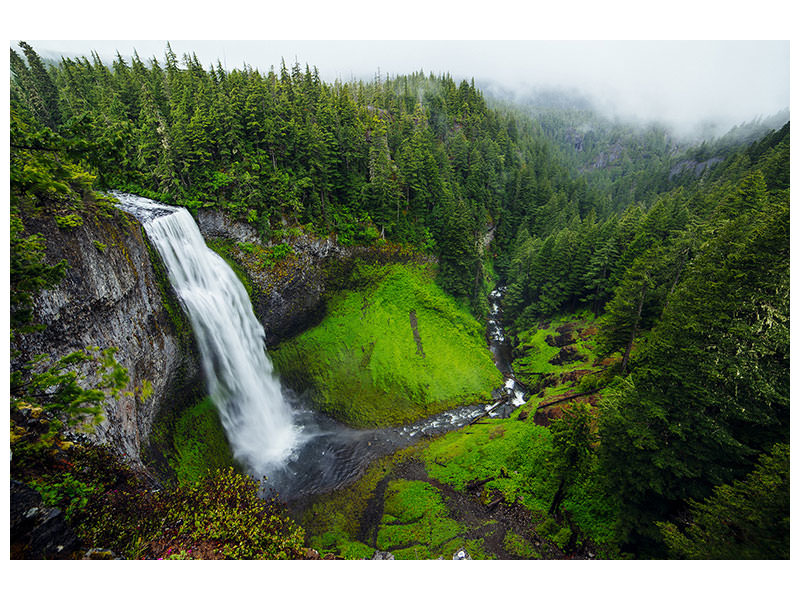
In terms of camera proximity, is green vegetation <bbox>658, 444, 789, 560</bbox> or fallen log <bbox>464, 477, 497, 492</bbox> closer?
green vegetation <bbox>658, 444, 789, 560</bbox>

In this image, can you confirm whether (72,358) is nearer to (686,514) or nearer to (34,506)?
(34,506)

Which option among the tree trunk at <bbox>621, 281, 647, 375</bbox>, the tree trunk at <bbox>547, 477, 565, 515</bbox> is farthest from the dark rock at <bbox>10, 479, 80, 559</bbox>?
the tree trunk at <bbox>621, 281, 647, 375</bbox>

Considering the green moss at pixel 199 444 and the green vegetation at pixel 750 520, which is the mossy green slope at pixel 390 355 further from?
the green vegetation at pixel 750 520

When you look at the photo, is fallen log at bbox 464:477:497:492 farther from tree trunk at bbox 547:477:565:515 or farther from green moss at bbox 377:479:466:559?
tree trunk at bbox 547:477:565:515

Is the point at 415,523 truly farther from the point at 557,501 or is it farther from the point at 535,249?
the point at 535,249

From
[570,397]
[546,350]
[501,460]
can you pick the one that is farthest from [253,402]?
[546,350]

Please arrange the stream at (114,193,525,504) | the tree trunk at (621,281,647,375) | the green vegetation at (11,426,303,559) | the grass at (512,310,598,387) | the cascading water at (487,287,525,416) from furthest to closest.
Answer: the grass at (512,310,598,387) → the cascading water at (487,287,525,416) → the tree trunk at (621,281,647,375) → the stream at (114,193,525,504) → the green vegetation at (11,426,303,559)
